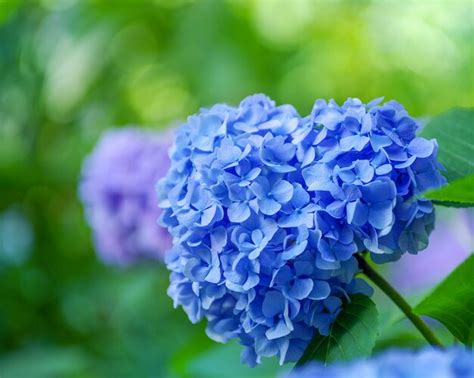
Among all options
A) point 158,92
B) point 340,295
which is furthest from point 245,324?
point 158,92

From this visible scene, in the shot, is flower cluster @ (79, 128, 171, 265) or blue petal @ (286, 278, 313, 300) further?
flower cluster @ (79, 128, 171, 265)

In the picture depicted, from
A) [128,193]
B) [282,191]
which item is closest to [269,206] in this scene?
[282,191]

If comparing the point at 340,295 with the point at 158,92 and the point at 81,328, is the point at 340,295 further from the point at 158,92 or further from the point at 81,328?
the point at 158,92

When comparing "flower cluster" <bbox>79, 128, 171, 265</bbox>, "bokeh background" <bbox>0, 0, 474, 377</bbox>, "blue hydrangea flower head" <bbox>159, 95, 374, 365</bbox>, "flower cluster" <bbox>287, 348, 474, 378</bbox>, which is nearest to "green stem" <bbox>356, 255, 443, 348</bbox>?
"blue hydrangea flower head" <bbox>159, 95, 374, 365</bbox>

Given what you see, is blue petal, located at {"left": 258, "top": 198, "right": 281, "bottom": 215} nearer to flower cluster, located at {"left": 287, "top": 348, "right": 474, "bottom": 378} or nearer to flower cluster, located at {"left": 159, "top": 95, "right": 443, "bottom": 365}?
flower cluster, located at {"left": 159, "top": 95, "right": 443, "bottom": 365}

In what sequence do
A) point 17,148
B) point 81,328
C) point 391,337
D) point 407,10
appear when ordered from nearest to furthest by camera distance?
1. point 391,337
2. point 81,328
3. point 17,148
4. point 407,10

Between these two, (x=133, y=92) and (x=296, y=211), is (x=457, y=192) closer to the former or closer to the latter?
(x=296, y=211)

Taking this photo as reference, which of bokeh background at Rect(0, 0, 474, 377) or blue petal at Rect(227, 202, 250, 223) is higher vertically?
blue petal at Rect(227, 202, 250, 223)
